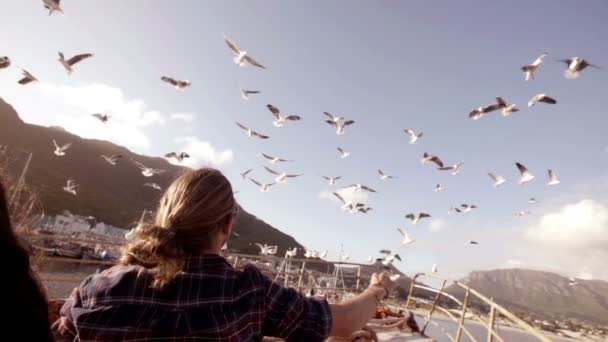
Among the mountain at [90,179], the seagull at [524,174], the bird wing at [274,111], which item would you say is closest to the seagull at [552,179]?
the seagull at [524,174]

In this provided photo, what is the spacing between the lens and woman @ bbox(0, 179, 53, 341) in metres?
0.73

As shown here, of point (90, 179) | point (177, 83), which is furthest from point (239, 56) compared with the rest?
point (90, 179)

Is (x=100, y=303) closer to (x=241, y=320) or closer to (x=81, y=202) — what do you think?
(x=241, y=320)

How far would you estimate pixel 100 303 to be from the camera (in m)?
1.40

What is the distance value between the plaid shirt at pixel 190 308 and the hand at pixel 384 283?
52cm

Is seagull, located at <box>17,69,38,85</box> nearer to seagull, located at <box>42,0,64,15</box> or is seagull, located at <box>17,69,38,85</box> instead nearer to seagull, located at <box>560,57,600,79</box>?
seagull, located at <box>42,0,64,15</box>

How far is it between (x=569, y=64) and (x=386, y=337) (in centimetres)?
796

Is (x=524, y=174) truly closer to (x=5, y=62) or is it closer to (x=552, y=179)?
(x=552, y=179)

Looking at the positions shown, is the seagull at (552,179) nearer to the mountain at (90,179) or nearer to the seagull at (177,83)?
the seagull at (177,83)

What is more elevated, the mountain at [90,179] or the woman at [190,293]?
the mountain at [90,179]

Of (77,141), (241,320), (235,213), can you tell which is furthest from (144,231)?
(77,141)

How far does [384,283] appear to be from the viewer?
2.07 metres

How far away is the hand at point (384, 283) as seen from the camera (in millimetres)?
2025

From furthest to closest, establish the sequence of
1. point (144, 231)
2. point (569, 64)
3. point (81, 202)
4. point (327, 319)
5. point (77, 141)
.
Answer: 1. point (77, 141)
2. point (81, 202)
3. point (569, 64)
4. point (327, 319)
5. point (144, 231)
